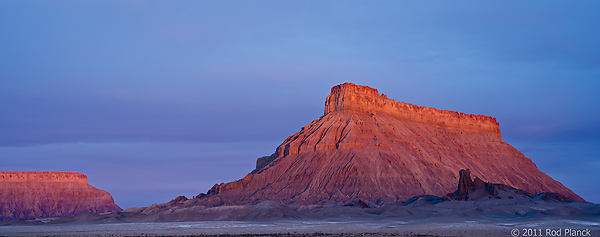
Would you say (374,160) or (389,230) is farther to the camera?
(374,160)

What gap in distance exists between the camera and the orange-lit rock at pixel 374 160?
459 feet

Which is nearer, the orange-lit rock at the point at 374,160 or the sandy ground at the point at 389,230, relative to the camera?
the sandy ground at the point at 389,230

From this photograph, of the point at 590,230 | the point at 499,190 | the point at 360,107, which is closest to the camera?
the point at 590,230

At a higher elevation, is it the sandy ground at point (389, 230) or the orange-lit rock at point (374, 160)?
the orange-lit rock at point (374, 160)

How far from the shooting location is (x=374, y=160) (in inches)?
5797

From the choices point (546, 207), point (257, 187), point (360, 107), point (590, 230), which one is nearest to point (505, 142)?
point (360, 107)

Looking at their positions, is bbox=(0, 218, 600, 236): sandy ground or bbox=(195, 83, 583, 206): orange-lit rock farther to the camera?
bbox=(195, 83, 583, 206): orange-lit rock

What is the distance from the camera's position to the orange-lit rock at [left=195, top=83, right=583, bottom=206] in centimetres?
13988

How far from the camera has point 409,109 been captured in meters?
181

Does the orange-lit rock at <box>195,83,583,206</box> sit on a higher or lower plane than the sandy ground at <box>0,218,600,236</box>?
higher

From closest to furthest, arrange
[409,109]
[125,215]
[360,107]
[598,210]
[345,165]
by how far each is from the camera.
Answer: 1. [598,210]
2. [125,215]
3. [345,165]
4. [360,107]
5. [409,109]

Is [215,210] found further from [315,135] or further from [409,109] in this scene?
[409,109]

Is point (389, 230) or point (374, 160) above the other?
point (374, 160)

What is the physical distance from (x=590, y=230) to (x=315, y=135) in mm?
96827
